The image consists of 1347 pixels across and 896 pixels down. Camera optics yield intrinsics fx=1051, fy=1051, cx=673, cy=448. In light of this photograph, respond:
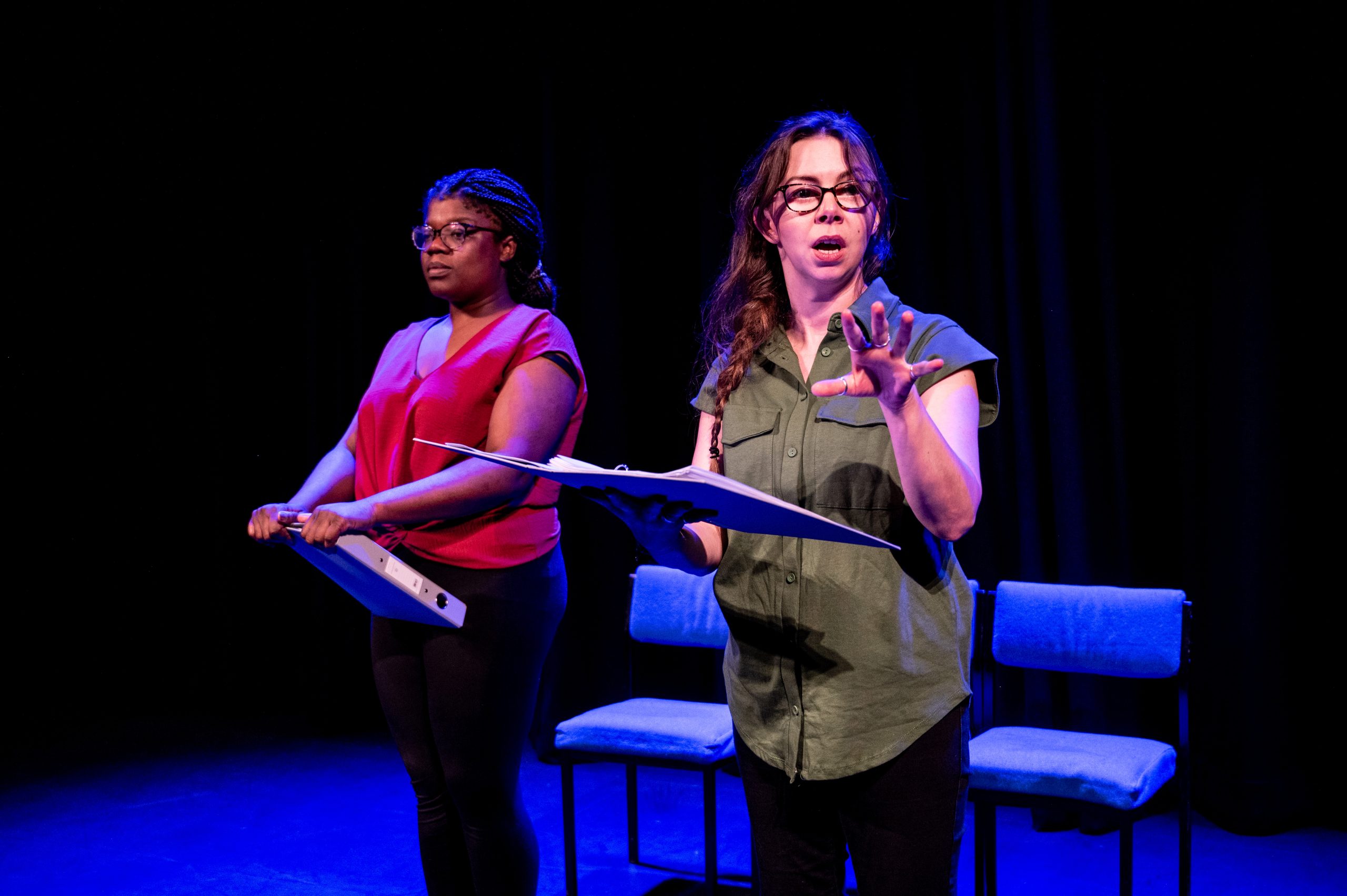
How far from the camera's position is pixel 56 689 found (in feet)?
17.3

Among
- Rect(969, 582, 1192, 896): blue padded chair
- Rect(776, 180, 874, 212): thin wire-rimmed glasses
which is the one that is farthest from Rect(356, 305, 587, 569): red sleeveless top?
Rect(969, 582, 1192, 896): blue padded chair

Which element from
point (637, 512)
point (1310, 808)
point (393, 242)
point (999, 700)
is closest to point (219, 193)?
point (393, 242)

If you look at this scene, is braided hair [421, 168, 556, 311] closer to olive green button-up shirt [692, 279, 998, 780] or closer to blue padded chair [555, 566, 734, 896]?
olive green button-up shirt [692, 279, 998, 780]

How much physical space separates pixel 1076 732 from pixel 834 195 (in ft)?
6.53

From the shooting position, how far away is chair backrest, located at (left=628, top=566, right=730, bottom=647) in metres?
3.08

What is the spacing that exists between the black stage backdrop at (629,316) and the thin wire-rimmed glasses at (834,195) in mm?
2274

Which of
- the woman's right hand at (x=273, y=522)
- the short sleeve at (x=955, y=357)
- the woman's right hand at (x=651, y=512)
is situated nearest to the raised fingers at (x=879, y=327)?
the short sleeve at (x=955, y=357)

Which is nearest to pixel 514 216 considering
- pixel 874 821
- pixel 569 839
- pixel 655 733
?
pixel 874 821

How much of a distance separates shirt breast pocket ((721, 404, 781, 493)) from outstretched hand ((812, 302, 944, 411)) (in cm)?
25

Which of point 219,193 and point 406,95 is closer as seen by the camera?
point 406,95

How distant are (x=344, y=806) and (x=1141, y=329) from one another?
10.3 ft

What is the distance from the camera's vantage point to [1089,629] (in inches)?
108

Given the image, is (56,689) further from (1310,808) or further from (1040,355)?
(1310,808)

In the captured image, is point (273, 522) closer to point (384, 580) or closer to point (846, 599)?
point (384, 580)
